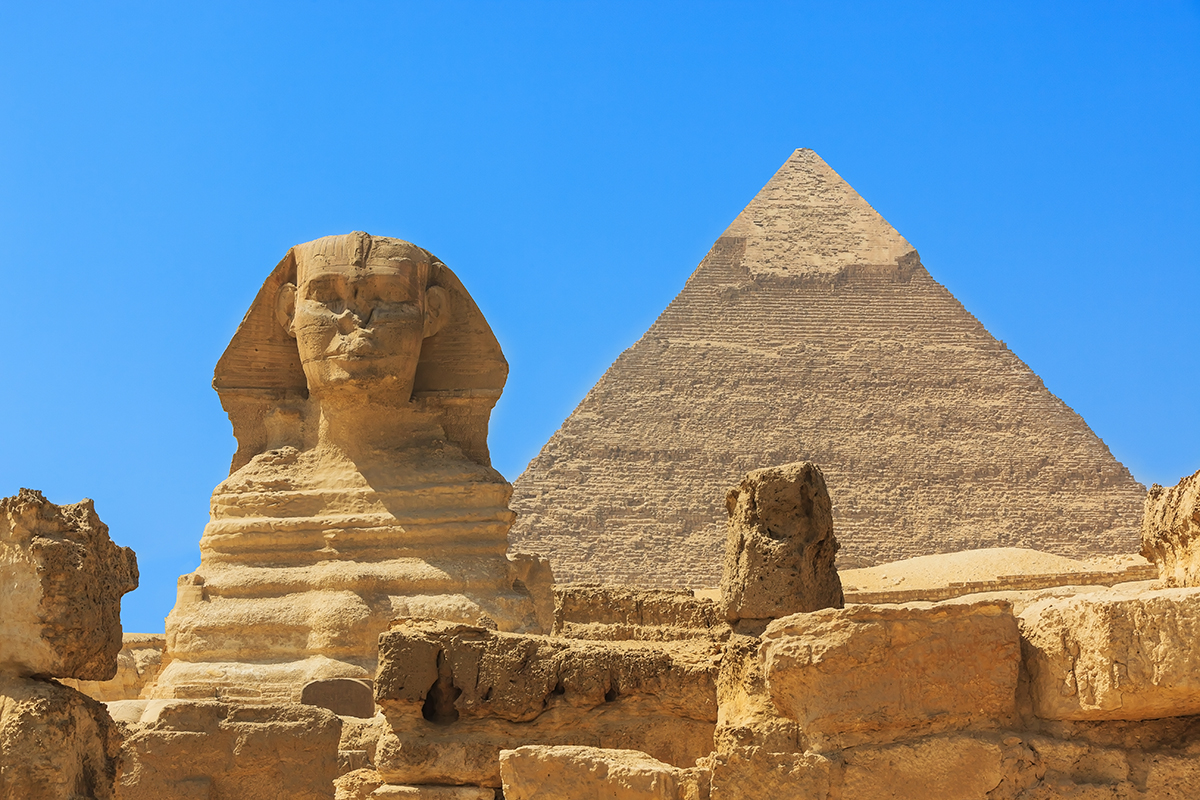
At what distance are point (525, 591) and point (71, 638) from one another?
4.23 metres

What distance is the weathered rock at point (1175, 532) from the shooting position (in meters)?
3.06

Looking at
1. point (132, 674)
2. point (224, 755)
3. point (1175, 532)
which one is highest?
point (132, 674)

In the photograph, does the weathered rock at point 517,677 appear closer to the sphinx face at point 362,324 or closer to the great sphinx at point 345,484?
the great sphinx at point 345,484

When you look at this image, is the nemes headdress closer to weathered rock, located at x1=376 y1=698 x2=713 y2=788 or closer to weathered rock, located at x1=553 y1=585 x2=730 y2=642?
weathered rock, located at x1=553 y1=585 x2=730 y2=642

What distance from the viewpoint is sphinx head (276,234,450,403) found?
7188 mm

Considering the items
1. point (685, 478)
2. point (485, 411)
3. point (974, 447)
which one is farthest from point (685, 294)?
point (485, 411)

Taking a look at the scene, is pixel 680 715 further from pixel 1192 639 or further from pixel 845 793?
pixel 1192 639

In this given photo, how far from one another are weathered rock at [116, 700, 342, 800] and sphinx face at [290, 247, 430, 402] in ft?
9.89

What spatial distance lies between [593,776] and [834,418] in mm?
101658

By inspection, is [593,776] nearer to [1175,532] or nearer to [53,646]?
[53,646]

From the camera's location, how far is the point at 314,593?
22.4 ft

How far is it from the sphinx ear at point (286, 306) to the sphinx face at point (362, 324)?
0.17 m

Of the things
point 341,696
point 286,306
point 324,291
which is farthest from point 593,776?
point 286,306

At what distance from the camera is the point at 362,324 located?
721cm
